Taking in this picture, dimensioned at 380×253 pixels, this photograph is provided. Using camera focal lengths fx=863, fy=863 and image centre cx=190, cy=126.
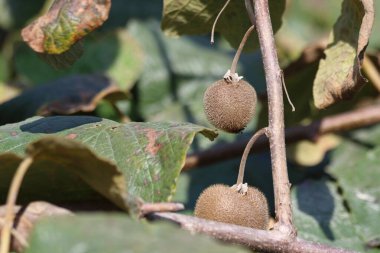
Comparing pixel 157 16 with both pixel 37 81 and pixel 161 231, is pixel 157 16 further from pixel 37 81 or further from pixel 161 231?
pixel 161 231

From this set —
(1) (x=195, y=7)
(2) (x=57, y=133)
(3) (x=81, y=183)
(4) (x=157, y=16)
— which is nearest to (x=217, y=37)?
(4) (x=157, y=16)

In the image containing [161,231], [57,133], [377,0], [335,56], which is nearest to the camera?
[161,231]

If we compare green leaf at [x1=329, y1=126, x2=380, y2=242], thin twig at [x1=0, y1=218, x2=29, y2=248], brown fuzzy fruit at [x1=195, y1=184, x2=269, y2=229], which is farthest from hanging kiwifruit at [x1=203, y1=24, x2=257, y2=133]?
green leaf at [x1=329, y1=126, x2=380, y2=242]

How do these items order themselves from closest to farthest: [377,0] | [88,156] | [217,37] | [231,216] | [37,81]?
[88,156], [231,216], [37,81], [217,37], [377,0]

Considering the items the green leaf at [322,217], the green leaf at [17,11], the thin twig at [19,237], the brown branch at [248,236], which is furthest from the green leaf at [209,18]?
the green leaf at [17,11]

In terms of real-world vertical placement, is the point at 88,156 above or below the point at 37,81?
above

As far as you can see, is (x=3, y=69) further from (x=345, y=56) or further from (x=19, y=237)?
(x=19, y=237)
